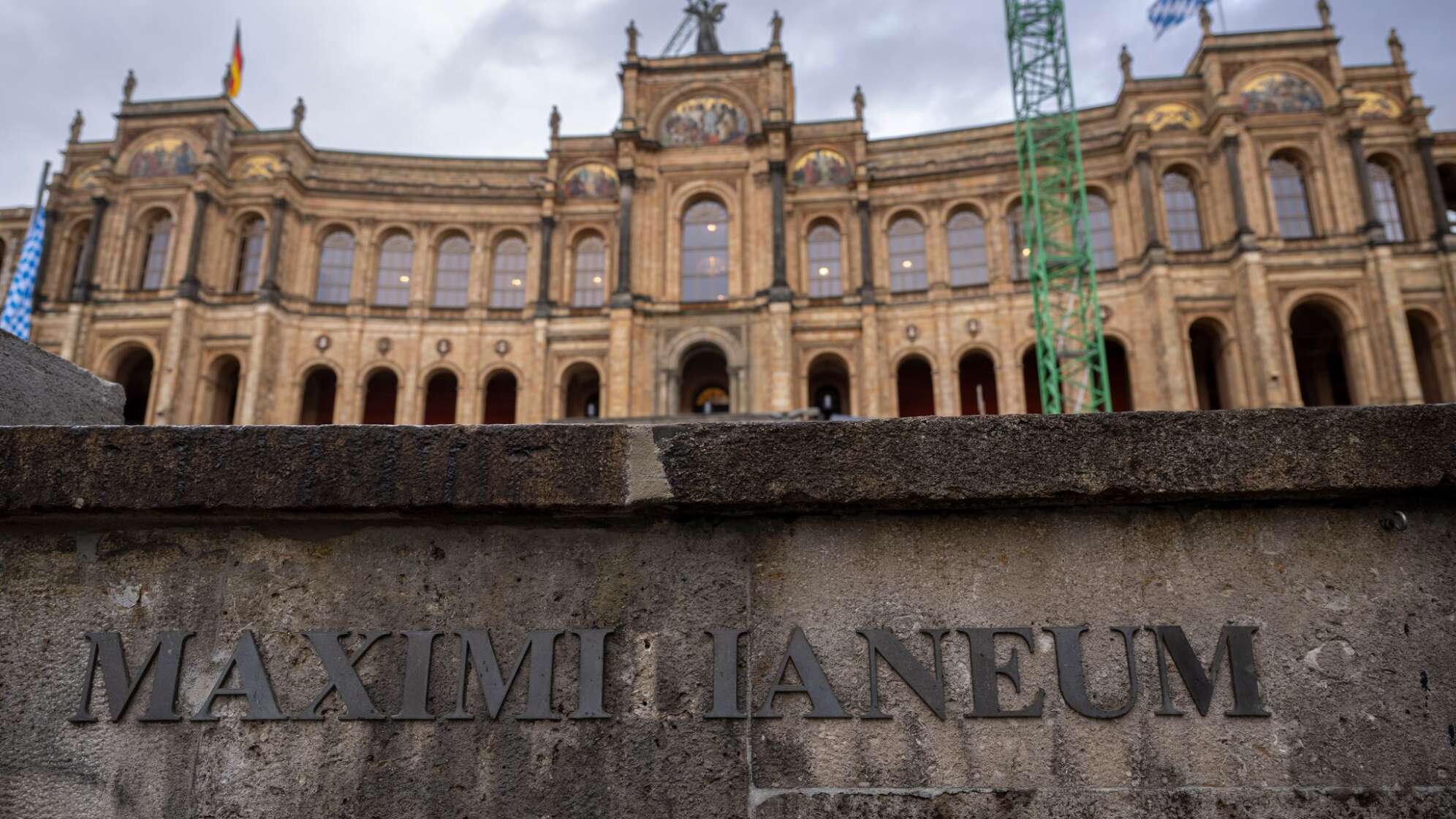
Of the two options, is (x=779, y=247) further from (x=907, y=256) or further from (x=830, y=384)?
(x=830, y=384)

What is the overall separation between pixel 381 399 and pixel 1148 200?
93.9ft

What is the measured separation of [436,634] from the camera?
245cm

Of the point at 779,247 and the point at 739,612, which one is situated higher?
the point at 779,247

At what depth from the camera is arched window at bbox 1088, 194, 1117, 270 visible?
30.2 metres

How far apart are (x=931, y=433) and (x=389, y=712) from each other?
171 centimetres

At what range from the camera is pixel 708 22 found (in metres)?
40.2

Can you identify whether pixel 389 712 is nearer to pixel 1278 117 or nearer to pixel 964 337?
pixel 964 337

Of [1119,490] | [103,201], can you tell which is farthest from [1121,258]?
[103,201]

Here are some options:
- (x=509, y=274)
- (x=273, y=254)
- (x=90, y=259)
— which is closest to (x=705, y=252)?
(x=509, y=274)

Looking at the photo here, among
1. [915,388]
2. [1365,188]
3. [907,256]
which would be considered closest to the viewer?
[1365,188]

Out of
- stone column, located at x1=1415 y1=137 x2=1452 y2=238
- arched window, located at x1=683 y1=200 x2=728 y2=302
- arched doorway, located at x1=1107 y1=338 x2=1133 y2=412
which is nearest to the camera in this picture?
stone column, located at x1=1415 y1=137 x2=1452 y2=238

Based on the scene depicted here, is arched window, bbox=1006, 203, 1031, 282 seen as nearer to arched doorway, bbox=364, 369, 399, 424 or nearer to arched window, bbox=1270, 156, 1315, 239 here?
arched window, bbox=1270, 156, 1315, 239

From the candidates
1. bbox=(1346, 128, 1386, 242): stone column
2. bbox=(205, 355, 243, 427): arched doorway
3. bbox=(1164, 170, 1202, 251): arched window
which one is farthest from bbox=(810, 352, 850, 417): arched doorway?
bbox=(205, 355, 243, 427): arched doorway

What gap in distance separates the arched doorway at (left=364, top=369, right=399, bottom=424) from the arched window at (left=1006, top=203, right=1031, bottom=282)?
23.1m
